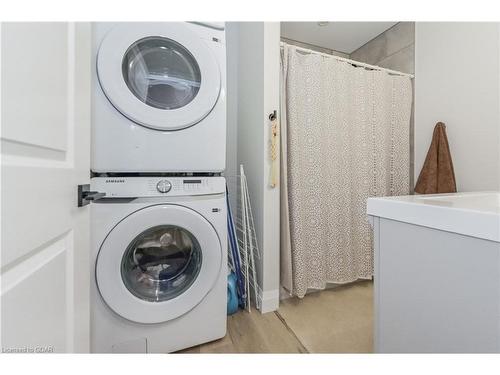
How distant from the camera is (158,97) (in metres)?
1.07

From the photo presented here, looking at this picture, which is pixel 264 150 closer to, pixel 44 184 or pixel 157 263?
pixel 157 263

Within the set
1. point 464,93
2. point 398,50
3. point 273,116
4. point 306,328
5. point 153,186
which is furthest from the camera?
point 398,50

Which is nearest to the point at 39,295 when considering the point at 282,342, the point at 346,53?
the point at 282,342

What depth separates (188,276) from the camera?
1.14 meters

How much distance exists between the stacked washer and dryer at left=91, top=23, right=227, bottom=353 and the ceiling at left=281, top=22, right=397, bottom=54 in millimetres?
1197

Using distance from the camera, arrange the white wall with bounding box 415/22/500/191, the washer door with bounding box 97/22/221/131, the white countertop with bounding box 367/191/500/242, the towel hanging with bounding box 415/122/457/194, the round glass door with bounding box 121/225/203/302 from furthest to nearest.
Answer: the towel hanging with bounding box 415/122/457/194
the white wall with bounding box 415/22/500/191
the round glass door with bounding box 121/225/203/302
the washer door with bounding box 97/22/221/131
the white countertop with bounding box 367/191/500/242

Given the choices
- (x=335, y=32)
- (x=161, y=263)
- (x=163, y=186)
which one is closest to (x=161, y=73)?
(x=163, y=186)

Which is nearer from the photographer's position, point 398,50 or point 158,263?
point 158,263

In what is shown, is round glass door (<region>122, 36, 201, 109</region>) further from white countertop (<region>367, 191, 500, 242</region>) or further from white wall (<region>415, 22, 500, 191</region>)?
white wall (<region>415, 22, 500, 191</region>)

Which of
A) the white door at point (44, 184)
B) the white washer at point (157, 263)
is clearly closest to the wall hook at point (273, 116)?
the white washer at point (157, 263)

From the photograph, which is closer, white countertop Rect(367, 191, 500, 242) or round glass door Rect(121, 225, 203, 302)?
white countertop Rect(367, 191, 500, 242)

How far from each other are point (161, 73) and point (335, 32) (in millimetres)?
1741

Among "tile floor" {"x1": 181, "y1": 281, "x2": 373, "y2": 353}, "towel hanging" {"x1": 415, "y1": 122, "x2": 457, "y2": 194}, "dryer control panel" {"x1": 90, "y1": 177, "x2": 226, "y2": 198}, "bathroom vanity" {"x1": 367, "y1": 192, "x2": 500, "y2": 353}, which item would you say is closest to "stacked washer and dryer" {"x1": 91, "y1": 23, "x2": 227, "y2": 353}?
"dryer control panel" {"x1": 90, "y1": 177, "x2": 226, "y2": 198}

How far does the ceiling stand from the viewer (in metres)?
1.95
